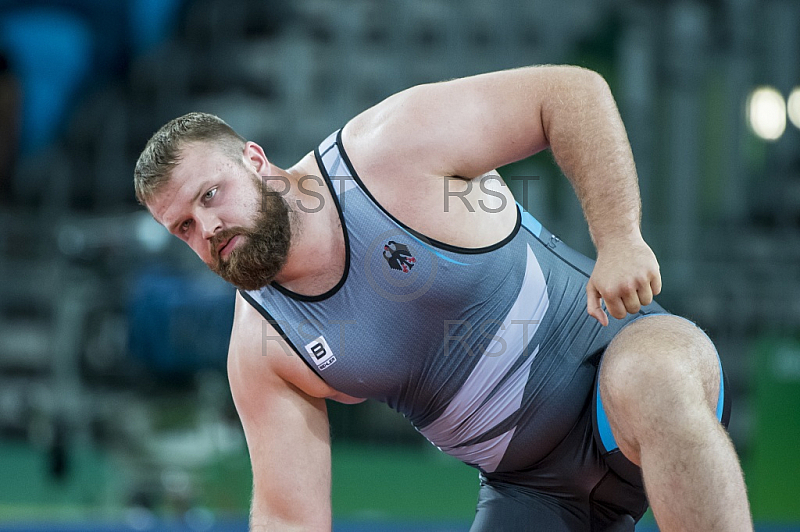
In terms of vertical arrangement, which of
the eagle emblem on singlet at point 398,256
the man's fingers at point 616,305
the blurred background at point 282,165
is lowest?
the blurred background at point 282,165

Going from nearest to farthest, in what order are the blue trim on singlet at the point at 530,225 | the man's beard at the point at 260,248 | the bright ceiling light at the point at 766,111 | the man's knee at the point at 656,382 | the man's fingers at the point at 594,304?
1. the man's knee at the point at 656,382
2. the man's fingers at the point at 594,304
3. the man's beard at the point at 260,248
4. the blue trim on singlet at the point at 530,225
5. the bright ceiling light at the point at 766,111

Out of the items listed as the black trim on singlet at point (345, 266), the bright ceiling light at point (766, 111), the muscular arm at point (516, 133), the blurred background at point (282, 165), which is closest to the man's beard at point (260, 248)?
the black trim on singlet at point (345, 266)

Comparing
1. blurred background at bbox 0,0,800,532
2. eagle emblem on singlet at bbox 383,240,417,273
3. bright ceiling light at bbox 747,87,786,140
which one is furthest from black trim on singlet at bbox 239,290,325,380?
bright ceiling light at bbox 747,87,786,140

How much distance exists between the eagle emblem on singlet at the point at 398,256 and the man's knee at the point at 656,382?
0.30 meters

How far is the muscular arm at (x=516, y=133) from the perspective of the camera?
4.31 feet

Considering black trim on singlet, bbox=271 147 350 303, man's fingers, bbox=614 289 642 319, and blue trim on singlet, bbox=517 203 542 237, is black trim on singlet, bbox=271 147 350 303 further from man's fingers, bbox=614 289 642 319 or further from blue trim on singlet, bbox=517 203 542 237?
man's fingers, bbox=614 289 642 319

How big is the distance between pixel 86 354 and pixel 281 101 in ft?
4.82

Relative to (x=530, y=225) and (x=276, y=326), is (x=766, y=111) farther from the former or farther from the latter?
(x=276, y=326)

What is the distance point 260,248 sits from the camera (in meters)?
1.35

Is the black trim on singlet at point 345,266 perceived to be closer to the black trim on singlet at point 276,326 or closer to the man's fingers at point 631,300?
the black trim on singlet at point 276,326

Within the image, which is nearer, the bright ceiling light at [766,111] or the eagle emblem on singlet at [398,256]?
the eagle emblem on singlet at [398,256]

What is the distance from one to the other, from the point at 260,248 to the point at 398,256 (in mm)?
198

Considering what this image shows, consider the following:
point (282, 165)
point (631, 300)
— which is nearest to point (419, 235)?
point (631, 300)

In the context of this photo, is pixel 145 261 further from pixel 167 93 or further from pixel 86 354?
pixel 167 93
